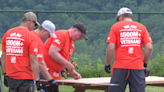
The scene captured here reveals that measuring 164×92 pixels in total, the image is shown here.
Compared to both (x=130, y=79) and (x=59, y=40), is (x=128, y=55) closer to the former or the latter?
(x=130, y=79)

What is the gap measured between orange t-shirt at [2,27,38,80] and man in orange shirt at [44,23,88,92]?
2.15ft

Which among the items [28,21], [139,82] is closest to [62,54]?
[28,21]

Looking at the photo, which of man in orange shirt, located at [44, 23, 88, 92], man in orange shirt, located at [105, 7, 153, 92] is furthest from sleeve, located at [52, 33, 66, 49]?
man in orange shirt, located at [105, 7, 153, 92]

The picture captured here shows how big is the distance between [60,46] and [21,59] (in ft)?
2.74

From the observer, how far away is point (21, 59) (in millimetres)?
3848

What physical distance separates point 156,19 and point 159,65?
1838 millimetres

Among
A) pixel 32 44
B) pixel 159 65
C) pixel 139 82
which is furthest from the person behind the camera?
pixel 159 65

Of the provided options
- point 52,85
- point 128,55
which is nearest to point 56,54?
point 52,85

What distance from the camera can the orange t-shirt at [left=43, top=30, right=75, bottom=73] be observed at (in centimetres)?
450

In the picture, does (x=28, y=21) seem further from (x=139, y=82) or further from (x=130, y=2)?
(x=130, y=2)

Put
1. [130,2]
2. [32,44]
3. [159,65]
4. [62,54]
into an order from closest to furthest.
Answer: [32,44]
[62,54]
[159,65]
[130,2]

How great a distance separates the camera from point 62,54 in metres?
4.68

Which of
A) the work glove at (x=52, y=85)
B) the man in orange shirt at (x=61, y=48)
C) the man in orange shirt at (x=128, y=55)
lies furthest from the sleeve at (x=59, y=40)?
the man in orange shirt at (x=128, y=55)

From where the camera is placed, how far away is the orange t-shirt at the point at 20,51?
150 inches
